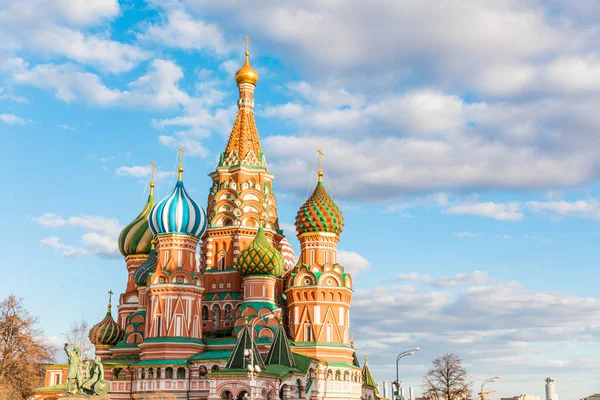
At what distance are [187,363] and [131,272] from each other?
15.3 m

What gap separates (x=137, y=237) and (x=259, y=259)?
14.3m

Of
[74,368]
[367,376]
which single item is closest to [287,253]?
[367,376]

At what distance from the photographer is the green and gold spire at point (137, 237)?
60094 mm

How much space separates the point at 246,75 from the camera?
6053cm

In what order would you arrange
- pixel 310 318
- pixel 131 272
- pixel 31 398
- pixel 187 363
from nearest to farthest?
pixel 187 363, pixel 310 318, pixel 31 398, pixel 131 272

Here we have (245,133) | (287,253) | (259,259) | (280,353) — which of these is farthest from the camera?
(287,253)

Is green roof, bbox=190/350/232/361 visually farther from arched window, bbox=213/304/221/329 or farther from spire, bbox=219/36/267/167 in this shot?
spire, bbox=219/36/267/167

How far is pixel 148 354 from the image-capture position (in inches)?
1877

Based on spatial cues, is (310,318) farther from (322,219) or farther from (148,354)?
(148,354)

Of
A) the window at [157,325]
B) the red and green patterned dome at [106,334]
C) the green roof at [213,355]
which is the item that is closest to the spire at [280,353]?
the green roof at [213,355]

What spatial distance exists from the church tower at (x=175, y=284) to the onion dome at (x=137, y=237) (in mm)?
8786

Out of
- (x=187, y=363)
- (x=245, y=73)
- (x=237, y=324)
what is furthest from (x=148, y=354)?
(x=245, y=73)

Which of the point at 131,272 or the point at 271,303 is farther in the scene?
the point at 131,272

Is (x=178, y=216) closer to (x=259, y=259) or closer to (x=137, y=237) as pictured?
(x=259, y=259)
